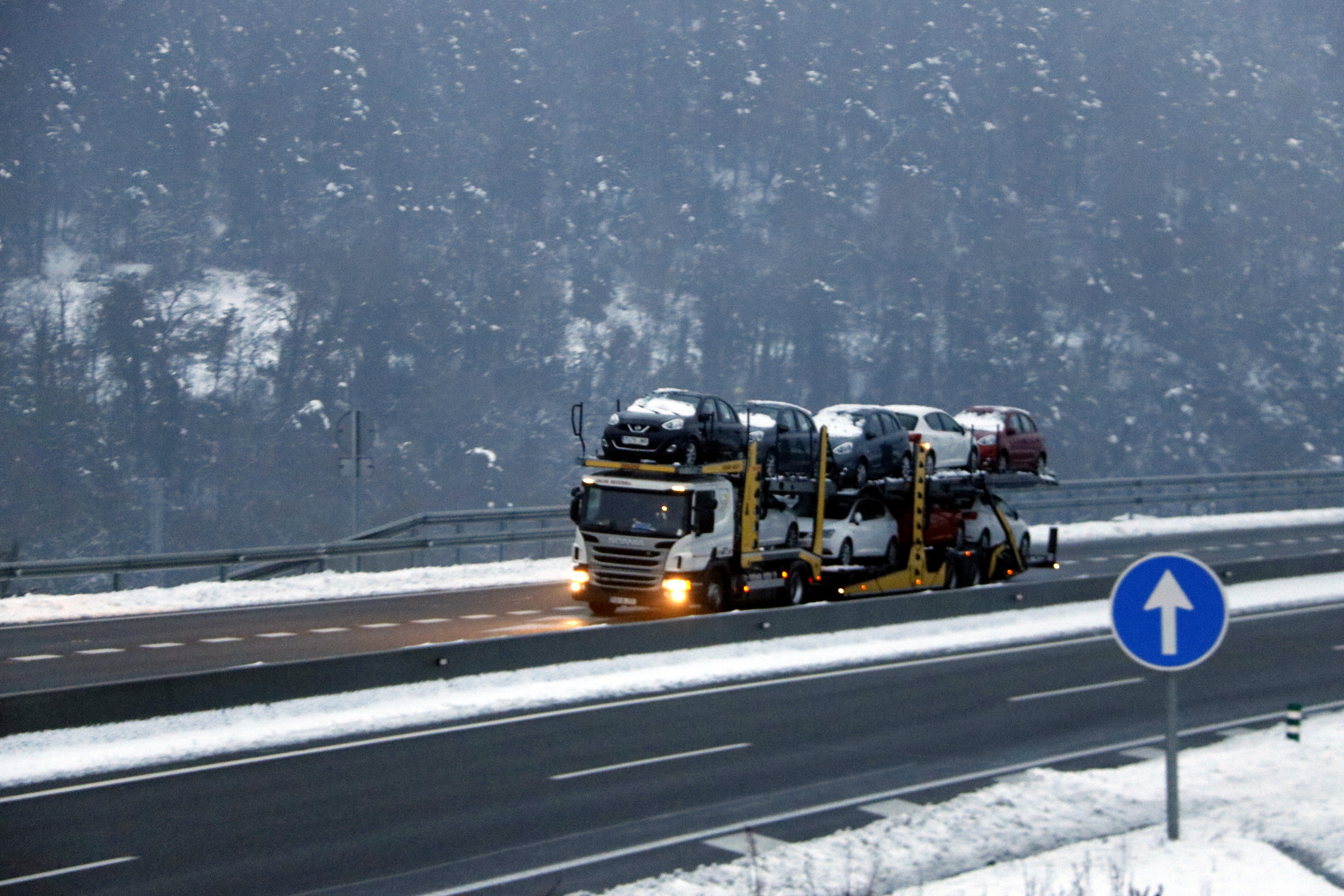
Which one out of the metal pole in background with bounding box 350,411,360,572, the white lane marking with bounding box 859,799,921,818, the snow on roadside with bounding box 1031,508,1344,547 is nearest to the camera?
the white lane marking with bounding box 859,799,921,818

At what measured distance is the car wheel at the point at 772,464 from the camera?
22.6m

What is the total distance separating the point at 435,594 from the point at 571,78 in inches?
5765

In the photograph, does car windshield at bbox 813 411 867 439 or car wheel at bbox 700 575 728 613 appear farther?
car windshield at bbox 813 411 867 439

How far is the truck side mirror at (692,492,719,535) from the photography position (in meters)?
20.7

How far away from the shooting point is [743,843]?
9477 mm

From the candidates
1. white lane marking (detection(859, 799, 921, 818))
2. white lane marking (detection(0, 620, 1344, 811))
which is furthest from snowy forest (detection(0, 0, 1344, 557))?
white lane marking (detection(859, 799, 921, 818))

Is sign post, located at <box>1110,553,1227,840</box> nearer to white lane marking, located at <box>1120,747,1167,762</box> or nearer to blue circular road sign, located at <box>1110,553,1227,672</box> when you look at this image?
blue circular road sign, located at <box>1110,553,1227,672</box>

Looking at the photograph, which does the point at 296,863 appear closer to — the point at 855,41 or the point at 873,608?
the point at 873,608

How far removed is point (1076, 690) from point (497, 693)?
6478 millimetres

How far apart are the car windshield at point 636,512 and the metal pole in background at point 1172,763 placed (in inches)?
490

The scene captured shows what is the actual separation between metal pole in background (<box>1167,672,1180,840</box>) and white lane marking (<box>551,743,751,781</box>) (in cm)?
462

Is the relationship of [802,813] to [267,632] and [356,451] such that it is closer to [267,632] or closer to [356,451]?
[267,632]

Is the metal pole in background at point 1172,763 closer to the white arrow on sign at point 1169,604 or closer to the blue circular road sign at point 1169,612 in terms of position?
the blue circular road sign at point 1169,612

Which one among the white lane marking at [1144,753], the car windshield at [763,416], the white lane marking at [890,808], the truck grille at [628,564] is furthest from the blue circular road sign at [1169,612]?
the car windshield at [763,416]
